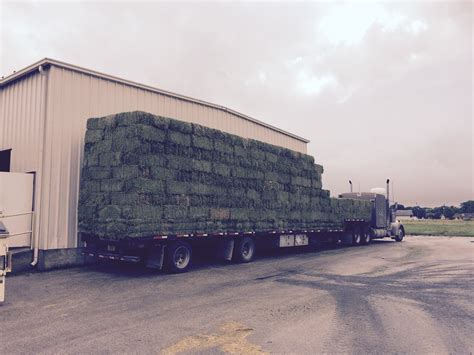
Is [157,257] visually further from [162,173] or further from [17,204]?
[17,204]

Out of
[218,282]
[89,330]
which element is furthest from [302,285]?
[89,330]

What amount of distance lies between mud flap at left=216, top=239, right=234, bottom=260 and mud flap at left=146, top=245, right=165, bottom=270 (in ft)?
9.27

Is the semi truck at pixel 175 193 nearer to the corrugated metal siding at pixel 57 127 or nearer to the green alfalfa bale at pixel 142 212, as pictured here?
the green alfalfa bale at pixel 142 212

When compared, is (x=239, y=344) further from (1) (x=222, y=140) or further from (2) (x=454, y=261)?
(2) (x=454, y=261)

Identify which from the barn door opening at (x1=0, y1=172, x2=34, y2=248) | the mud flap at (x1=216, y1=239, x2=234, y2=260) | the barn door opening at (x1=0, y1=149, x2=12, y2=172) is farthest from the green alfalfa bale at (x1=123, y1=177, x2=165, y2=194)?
the barn door opening at (x1=0, y1=149, x2=12, y2=172)

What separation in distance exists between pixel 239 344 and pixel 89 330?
2.43 m

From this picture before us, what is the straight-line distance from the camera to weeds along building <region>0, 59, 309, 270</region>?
39.4ft

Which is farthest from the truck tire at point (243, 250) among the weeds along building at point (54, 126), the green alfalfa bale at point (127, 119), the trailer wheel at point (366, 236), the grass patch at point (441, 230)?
the grass patch at point (441, 230)

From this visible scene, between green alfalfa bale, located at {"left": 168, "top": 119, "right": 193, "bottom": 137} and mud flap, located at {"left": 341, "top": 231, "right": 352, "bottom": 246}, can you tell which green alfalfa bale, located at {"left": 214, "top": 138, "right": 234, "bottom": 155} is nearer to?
green alfalfa bale, located at {"left": 168, "top": 119, "right": 193, "bottom": 137}

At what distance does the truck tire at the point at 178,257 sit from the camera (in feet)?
36.7

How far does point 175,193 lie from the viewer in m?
11.1

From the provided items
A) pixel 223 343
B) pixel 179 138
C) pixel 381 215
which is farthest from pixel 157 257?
pixel 381 215

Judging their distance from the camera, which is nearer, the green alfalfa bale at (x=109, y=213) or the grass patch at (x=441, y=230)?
the green alfalfa bale at (x=109, y=213)

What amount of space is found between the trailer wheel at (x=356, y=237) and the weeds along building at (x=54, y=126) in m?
13.8
